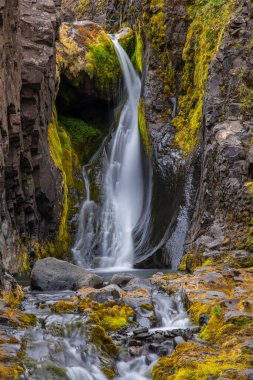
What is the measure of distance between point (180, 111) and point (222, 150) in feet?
22.4

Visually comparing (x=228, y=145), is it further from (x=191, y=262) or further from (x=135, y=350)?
(x=135, y=350)

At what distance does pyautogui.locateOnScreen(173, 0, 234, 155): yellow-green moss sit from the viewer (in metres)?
19.1

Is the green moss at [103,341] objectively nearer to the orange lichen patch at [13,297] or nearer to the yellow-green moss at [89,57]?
the orange lichen patch at [13,297]

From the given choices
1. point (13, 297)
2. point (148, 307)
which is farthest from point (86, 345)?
point (13, 297)

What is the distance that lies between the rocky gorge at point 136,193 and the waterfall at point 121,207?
94 millimetres

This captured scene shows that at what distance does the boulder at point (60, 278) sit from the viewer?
11434 millimetres

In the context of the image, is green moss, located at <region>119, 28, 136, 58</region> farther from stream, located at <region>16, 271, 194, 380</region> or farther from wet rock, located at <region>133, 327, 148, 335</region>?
wet rock, located at <region>133, 327, 148, 335</region>

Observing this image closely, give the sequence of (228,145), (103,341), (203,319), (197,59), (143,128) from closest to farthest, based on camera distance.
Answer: (103,341)
(203,319)
(228,145)
(197,59)
(143,128)

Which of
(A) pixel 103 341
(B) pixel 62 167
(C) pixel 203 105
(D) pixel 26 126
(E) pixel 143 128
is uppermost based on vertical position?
(C) pixel 203 105

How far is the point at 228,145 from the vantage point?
14711 millimetres

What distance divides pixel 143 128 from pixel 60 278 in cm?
1130

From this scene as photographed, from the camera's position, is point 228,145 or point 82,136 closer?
point 228,145

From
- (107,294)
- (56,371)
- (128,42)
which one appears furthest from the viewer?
(128,42)

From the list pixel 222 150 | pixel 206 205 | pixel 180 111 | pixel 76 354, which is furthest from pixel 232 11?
pixel 76 354
